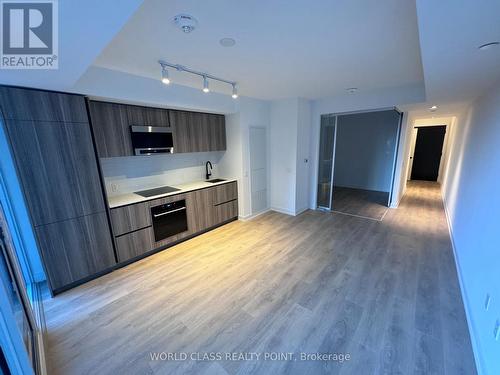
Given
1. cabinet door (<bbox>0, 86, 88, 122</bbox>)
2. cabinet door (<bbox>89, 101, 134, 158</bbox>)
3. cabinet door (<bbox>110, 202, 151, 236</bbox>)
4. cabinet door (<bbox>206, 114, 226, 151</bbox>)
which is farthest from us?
cabinet door (<bbox>206, 114, 226, 151</bbox>)

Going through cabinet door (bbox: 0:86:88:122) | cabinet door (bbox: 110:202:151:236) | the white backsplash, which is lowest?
cabinet door (bbox: 110:202:151:236)

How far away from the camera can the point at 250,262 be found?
2879mm

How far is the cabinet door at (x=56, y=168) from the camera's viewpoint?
6.54 ft

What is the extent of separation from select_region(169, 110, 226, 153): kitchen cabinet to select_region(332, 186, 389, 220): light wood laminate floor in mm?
3230

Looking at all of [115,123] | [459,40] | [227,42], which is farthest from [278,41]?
[115,123]

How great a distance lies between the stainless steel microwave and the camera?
2.86m

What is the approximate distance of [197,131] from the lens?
361 cm

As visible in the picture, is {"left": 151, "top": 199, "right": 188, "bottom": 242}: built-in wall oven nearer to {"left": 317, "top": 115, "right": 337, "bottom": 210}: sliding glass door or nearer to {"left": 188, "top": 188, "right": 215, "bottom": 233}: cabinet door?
{"left": 188, "top": 188, "right": 215, "bottom": 233}: cabinet door

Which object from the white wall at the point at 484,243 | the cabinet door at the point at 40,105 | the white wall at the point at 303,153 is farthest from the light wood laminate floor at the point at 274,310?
the cabinet door at the point at 40,105

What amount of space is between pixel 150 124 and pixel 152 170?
2.71 ft

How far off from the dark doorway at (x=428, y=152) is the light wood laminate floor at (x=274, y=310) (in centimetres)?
606

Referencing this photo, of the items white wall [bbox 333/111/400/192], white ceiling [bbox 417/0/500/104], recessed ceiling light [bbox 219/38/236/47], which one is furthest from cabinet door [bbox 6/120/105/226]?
white wall [bbox 333/111/400/192]

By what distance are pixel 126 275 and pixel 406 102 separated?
4993 millimetres

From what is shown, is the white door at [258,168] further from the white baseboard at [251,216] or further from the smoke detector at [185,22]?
the smoke detector at [185,22]
